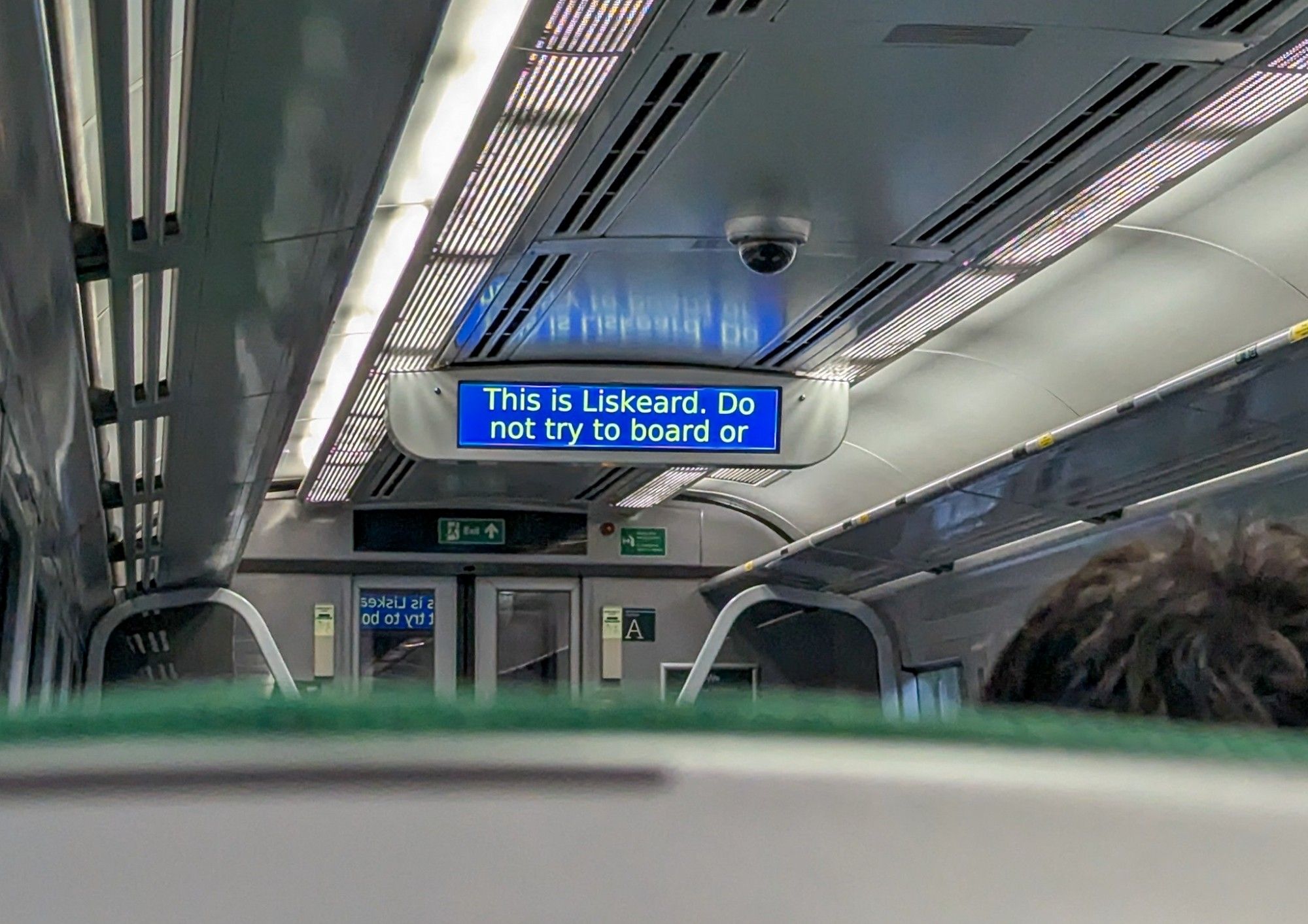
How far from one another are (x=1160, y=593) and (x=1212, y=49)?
2.74 metres

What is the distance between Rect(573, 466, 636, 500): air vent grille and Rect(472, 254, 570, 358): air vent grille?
3.21 m

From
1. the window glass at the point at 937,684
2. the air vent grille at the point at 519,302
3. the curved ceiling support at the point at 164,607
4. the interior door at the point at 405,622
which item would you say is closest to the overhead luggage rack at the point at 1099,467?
the window glass at the point at 937,684

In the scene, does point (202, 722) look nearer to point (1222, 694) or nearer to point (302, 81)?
point (1222, 694)

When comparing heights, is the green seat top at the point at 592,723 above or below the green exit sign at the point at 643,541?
below

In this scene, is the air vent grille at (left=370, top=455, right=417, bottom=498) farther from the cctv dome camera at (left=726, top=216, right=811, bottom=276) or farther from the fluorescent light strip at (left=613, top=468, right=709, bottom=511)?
the cctv dome camera at (left=726, top=216, right=811, bottom=276)

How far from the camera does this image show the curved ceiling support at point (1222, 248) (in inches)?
255

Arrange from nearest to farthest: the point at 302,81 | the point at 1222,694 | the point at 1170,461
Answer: the point at 1222,694 < the point at 302,81 < the point at 1170,461

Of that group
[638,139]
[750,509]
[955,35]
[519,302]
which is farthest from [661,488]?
[955,35]

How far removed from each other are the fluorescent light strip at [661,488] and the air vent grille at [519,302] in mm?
3215

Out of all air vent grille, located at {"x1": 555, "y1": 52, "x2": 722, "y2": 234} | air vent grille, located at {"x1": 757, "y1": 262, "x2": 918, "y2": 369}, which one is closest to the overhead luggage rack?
air vent grille, located at {"x1": 757, "y1": 262, "x2": 918, "y2": 369}

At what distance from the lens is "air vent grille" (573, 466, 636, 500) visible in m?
10.0

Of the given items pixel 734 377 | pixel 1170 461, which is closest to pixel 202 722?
pixel 1170 461

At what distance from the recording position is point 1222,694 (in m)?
1.00

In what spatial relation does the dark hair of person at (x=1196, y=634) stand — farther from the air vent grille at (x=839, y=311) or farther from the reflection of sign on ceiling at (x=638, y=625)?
the reflection of sign on ceiling at (x=638, y=625)
